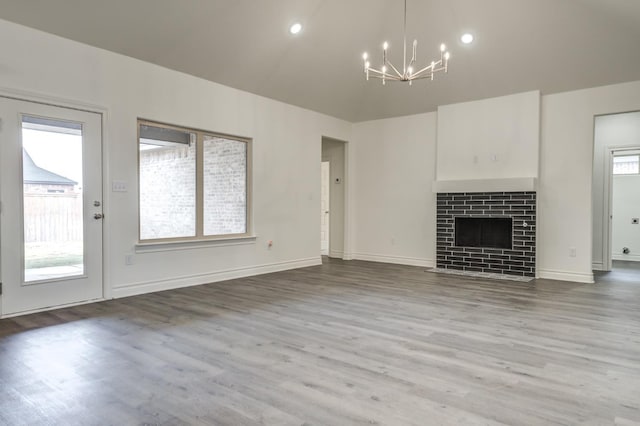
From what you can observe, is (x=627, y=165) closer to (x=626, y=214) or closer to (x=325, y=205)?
(x=626, y=214)

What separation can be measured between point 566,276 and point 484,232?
127cm

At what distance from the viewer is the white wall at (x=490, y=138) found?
5.92 meters

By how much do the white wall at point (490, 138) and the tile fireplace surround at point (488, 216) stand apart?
1.19 feet

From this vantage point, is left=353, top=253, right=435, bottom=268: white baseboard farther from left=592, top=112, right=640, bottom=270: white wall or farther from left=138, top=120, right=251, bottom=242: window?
left=592, top=112, right=640, bottom=270: white wall

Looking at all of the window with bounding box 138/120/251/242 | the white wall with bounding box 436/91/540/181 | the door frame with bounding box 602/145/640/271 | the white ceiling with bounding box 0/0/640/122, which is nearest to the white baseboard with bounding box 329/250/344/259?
the white wall with bounding box 436/91/540/181

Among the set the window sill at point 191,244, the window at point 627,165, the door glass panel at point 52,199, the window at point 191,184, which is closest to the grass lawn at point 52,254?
the door glass panel at point 52,199

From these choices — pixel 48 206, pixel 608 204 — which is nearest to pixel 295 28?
pixel 48 206

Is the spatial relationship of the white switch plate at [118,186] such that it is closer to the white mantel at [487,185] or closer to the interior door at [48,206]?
the interior door at [48,206]

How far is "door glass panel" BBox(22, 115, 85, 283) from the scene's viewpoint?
3.76 m

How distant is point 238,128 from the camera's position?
568cm

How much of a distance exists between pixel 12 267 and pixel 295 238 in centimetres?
386

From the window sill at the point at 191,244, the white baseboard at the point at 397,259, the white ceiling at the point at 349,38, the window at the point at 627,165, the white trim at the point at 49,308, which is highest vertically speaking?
the white ceiling at the point at 349,38

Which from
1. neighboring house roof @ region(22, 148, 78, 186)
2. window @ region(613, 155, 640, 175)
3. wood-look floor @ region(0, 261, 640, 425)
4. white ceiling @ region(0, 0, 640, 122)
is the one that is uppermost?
white ceiling @ region(0, 0, 640, 122)

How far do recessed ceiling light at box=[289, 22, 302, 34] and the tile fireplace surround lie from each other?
11.3 feet
